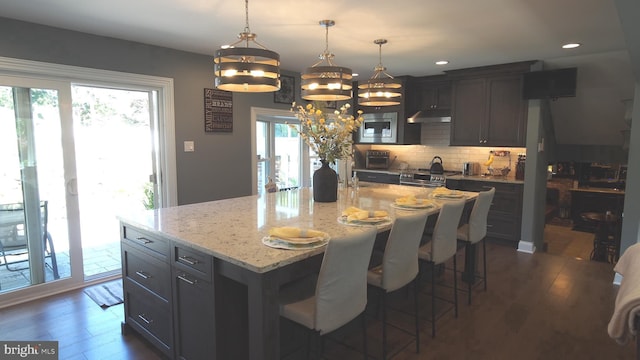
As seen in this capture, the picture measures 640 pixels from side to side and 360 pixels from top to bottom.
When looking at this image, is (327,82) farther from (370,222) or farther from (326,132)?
(370,222)

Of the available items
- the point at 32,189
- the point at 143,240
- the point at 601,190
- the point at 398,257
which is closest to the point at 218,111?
the point at 32,189

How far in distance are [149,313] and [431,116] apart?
496 centimetres

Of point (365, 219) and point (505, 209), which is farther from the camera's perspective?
point (505, 209)

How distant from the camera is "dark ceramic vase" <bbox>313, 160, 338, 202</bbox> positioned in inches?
126

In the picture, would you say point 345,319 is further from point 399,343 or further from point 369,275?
point 399,343

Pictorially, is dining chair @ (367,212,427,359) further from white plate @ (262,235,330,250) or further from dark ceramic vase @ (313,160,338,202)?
dark ceramic vase @ (313,160,338,202)

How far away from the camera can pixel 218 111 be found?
4742 millimetres

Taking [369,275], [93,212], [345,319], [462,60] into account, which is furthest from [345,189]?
[93,212]

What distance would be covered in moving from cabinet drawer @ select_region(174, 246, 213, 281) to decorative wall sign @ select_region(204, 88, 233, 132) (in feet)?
9.07

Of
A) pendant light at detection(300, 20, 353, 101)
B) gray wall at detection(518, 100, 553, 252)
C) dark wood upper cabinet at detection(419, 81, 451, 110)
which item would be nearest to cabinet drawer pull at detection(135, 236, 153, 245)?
pendant light at detection(300, 20, 353, 101)

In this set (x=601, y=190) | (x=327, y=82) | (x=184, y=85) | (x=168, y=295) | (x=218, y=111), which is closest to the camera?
(x=168, y=295)

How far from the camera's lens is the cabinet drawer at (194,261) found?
6.41 feet

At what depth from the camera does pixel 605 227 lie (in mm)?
5051

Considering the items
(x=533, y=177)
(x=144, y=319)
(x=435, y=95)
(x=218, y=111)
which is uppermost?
(x=435, y=95)
